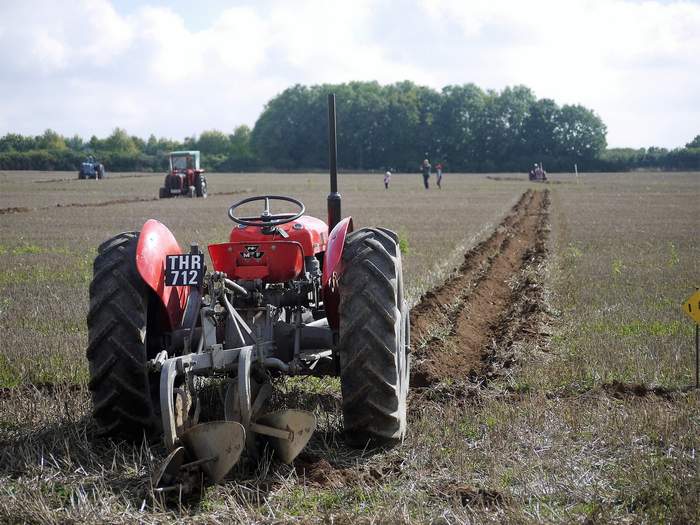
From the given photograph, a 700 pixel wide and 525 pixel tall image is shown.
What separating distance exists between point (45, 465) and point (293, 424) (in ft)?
4.45

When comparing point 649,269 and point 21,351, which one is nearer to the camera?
point 21,351

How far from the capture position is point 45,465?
4.50 metres

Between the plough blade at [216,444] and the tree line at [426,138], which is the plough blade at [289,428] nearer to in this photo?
the plough blade at [216,444]

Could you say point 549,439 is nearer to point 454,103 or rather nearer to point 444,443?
point 444,443

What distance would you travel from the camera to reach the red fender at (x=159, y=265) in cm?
491

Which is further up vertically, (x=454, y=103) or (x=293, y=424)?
(x=454, y=103)

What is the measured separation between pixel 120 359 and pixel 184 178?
32.1 meters

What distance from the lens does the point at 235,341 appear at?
190 inches

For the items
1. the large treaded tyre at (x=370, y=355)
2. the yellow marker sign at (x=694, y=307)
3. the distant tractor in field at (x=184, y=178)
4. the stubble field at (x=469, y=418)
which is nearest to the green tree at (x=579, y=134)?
the distant tractor in field at (x=184, y=178)

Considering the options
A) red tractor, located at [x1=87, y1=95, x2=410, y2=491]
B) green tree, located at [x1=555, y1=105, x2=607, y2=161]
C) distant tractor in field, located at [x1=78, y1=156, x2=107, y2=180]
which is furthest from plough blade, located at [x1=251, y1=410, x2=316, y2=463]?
green tree, located at [x1=555, y1=105, x2=607, y2=161]

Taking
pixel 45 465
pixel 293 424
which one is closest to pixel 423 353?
pixel 293 424

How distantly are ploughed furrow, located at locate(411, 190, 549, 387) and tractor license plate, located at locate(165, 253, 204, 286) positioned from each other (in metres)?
2.31

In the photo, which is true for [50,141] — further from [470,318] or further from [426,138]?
[470,318]

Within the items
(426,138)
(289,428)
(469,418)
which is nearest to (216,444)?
(289,428)
